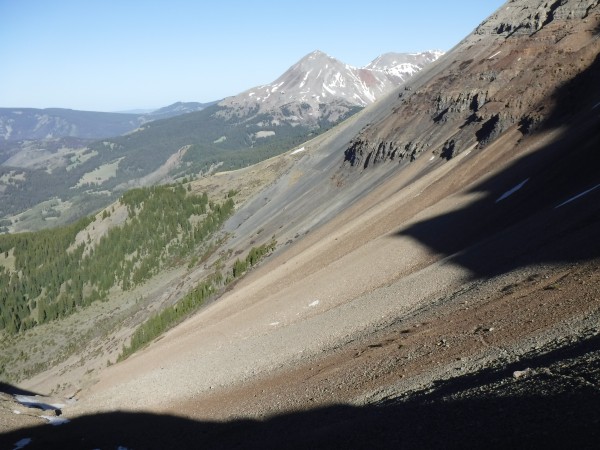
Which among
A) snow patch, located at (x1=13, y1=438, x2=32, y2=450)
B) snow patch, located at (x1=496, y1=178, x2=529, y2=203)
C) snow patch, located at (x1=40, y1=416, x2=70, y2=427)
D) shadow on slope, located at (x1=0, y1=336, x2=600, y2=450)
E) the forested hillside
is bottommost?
snow patch, located at (x1=40, y1=416, x2=70, y2=427)

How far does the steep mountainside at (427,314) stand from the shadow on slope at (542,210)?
25cm

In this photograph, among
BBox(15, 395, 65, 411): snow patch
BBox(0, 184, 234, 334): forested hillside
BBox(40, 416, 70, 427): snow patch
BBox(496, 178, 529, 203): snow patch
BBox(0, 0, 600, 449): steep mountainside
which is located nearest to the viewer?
BBox(0, 0, 600, 449): steep mountainside

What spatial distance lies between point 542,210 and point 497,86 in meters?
58.3

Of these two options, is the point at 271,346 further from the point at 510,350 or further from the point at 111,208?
the point at 111,208

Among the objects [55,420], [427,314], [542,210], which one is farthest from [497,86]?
[55,420]

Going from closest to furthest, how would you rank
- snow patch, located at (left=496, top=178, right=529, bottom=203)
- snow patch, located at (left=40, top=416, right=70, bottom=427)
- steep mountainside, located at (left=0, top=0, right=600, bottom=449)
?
steep mountainside, located at (left=0, top=0, right=600, bottom=449) < snow patch, located at (left=40, top=416, right=70, bottom=427) < snow patch, located at (left=496, top=178, right=529, bottom=203)

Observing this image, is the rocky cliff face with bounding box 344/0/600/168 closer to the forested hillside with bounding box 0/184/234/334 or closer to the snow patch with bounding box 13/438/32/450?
the forested hillside with bounding box 0/184/234/334

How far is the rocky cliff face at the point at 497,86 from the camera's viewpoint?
239 ft

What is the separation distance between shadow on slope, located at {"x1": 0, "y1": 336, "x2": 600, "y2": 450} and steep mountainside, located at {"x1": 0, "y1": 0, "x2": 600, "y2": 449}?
0.08 meters

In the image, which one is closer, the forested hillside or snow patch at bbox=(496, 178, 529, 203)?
snow patch at bbox=(496, 178, 529, 203)

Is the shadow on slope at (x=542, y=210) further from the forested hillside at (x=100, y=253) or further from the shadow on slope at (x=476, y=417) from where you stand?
the forested hillside at (x=100, y=253)

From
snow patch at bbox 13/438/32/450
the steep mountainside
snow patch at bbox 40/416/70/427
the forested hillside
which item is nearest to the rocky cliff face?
the steep mountainside

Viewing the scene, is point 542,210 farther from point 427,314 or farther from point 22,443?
point 22,443

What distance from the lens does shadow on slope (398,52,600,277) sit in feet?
107
